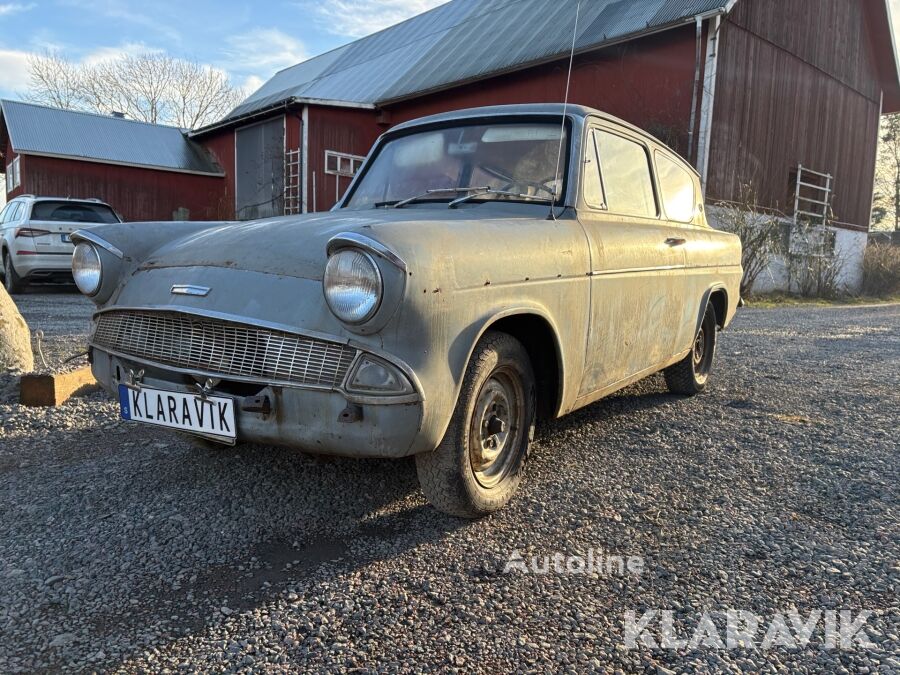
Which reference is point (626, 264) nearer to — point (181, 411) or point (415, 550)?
point (415, 550)

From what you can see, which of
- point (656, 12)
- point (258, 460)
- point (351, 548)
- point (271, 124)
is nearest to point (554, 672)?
point (351, 548)

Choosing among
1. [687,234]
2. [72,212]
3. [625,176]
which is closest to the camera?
[625,176]

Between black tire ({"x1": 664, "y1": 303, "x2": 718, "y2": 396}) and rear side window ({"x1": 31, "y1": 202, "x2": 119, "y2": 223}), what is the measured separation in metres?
9.35

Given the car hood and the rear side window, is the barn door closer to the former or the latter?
the rear side window

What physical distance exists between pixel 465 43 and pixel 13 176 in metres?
16.5

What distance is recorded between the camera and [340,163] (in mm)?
18062

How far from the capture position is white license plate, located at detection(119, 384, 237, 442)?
7.06 ft

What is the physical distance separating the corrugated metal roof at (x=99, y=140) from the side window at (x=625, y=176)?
21.5 meters

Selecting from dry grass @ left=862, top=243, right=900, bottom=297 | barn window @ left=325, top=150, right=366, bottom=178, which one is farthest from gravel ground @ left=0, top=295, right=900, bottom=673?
dry grass @ left=862, top=243, right=900, bottom=297

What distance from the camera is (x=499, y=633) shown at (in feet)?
5.85

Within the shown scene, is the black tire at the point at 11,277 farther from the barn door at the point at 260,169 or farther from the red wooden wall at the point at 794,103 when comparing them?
the red wooden wall at the point at 794,103

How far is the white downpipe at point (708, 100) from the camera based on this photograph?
12484 mm

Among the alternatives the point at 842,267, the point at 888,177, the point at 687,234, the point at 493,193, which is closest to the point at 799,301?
the point at 842,267

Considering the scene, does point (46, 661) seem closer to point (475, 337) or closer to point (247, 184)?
point (475, 337)
